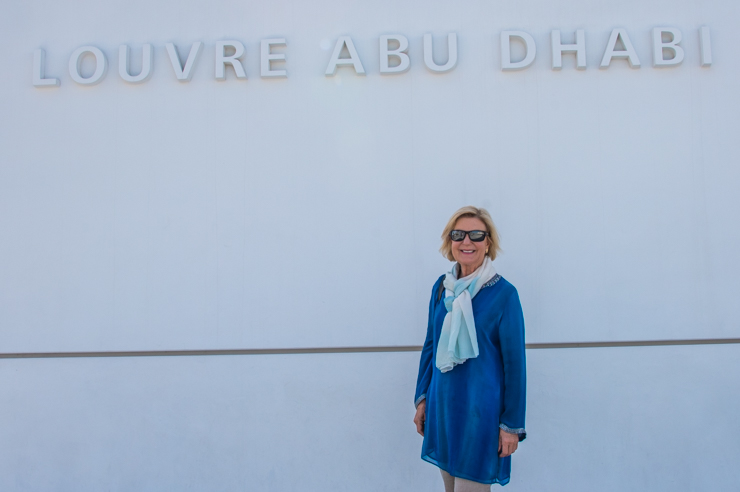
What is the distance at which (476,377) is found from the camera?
231 centimetres

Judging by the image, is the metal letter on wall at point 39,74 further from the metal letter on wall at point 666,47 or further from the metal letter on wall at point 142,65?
the metal letter on wall at point 666,47

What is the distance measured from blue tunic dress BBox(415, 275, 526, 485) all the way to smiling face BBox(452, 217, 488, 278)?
12 centimetres

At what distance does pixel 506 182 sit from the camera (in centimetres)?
336

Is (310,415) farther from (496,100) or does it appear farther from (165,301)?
(496,100)

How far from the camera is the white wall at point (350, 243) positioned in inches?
130

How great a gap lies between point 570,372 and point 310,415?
1.64 meters

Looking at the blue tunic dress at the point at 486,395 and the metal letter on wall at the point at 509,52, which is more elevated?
the metal letter on wall at the point at 509,52

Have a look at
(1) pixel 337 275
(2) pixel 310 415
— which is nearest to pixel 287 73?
(1) pixel 337 275

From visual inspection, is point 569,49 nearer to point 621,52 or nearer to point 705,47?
point 621,52

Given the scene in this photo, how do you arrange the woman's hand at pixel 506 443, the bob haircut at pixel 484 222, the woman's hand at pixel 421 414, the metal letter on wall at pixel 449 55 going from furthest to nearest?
the metal letter on wall at pixel 449 55, the woman's hand at pixel 421 414, the bob haircut at pixel 484 222, the woman's hand at pixel 506 443

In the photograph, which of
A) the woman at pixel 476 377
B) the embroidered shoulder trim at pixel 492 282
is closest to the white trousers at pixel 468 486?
the woman at pixel 476 377

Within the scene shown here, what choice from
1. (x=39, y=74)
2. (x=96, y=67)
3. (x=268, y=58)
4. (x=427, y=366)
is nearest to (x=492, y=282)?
(x=427, y=366)

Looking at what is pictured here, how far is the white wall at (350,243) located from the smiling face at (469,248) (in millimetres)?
869

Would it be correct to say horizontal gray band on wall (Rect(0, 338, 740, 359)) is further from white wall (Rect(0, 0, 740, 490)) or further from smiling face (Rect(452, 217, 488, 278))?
smiling face (Rect(452, 217, 488, 278))
